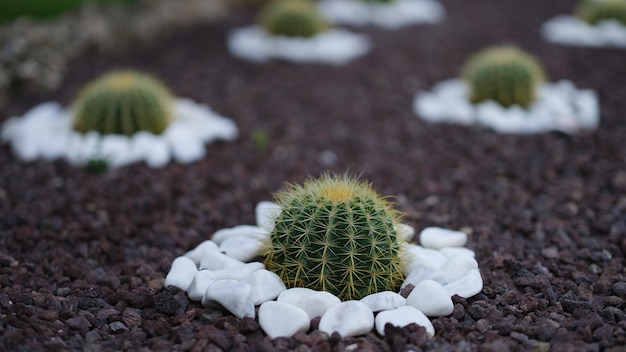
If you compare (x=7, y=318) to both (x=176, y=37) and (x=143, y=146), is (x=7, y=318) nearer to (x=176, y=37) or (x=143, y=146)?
(x=143, y=146)

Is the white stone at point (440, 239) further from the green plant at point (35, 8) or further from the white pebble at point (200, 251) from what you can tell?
the green plant at point (35, 8)

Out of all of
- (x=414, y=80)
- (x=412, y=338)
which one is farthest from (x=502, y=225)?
(x=414, y=80)

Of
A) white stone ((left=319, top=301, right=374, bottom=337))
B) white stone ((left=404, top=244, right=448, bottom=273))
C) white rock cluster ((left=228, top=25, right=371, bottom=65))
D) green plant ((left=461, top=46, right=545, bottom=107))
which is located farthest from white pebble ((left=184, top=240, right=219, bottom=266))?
white rock cluster ((left=228, top=25, right=371, bottom=65))

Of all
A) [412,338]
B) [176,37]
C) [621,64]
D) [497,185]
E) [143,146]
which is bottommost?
[412,338]

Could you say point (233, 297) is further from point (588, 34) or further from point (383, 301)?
point (588, 34)

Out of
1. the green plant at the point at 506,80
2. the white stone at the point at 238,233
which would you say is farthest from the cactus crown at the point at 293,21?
the white stone at the point at 238,233

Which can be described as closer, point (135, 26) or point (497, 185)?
point (497, 185)

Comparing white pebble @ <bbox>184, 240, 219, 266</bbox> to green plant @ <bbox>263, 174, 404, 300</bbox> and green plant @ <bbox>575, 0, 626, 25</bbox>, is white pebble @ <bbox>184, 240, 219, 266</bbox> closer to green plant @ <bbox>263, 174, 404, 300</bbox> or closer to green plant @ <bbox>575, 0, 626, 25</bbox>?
green plant @ <bbox>263, 174, 404, 300</bbox>
